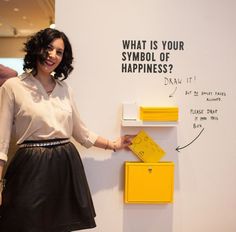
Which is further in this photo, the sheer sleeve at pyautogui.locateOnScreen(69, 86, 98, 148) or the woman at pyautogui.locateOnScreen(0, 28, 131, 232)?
the sheer sleeve at pyautogui.locateOnScreen(69, 86, 98, 148)

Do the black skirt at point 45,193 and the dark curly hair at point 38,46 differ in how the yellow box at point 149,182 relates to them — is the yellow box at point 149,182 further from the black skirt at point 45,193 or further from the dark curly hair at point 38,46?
the dark curly hair at point 38,46

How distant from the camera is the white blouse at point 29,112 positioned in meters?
1.08

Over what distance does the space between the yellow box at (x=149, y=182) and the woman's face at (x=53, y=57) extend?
62 centimetres

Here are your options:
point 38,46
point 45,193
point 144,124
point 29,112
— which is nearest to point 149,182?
point 144,124

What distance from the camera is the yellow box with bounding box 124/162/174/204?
1.41 meters

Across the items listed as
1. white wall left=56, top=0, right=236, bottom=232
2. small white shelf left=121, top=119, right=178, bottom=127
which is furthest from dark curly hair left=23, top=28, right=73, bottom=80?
small white shelf left=121, top=119, right=178, bottom=127

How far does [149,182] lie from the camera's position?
1.42 m

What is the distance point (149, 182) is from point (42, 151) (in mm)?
593

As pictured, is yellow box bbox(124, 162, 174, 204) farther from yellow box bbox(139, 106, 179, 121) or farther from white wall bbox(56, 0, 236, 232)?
yellow box bbox(139, 106, 179, 121)

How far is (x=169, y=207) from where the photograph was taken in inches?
60.1

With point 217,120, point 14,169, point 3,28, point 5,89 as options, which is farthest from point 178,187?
point 3,28

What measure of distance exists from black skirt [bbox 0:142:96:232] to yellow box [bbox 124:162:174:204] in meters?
0.27

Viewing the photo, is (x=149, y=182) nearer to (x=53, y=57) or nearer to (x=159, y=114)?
(x=159, y=114)

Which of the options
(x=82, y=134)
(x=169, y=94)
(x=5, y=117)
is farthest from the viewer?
(x=169, y=94)
